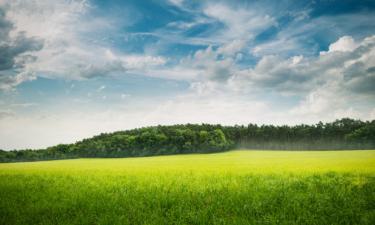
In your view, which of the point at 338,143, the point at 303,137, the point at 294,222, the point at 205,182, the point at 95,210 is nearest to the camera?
the point at 294,222

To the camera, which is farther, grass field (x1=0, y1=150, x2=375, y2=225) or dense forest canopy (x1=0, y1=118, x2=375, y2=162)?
dense forest canopy (x1=0, y1=118, x2=375, y2=162)

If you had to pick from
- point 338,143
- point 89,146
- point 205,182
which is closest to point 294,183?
point 205,182

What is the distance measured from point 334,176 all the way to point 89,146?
106943mm

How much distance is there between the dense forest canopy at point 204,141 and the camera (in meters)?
109

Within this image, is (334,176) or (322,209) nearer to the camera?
(322,209)

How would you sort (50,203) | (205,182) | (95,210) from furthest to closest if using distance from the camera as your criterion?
(205,182) → (50,203) → (95,210)

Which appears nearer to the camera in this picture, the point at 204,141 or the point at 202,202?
the point at 202,202

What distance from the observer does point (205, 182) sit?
52.5 feet

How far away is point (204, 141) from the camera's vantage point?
362ft

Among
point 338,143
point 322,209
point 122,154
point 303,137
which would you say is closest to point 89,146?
point 122,154

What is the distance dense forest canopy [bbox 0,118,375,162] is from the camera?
10862cm

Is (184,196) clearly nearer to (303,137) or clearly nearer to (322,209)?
(322,209)

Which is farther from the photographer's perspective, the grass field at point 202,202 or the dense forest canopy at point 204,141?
the dense forest canopy at point 204,141

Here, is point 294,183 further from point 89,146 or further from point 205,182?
point 89,146
